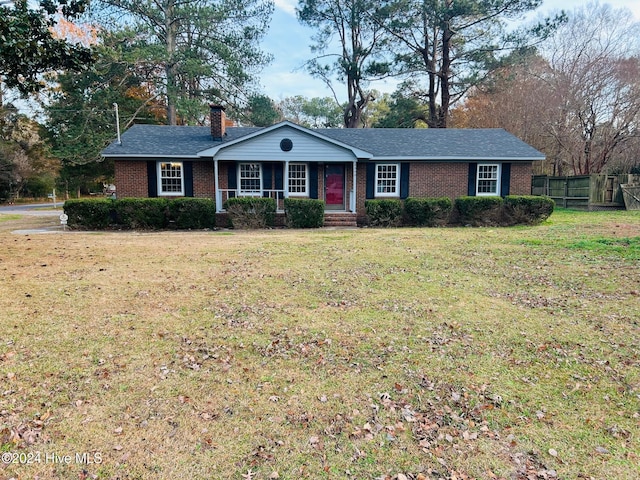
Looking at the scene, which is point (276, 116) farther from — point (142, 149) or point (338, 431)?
point (338, 431)

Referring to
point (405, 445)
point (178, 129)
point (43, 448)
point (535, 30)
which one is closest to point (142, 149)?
point (178, 129)

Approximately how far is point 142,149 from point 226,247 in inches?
333

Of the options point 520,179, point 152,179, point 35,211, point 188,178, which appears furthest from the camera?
point 35,211

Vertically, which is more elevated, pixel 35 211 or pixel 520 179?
pixel 520 179

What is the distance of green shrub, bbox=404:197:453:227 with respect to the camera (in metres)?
15.5

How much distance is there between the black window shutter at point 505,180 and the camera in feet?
56.7

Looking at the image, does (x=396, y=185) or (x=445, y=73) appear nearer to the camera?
(x=396, y=185)

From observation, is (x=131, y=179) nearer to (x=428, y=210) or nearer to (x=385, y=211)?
(x=385, y=211)

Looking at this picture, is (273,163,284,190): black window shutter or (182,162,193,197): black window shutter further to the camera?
(273,163,284,190): black window shutter

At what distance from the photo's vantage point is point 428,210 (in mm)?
15531

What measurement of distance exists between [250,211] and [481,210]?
8736 mm

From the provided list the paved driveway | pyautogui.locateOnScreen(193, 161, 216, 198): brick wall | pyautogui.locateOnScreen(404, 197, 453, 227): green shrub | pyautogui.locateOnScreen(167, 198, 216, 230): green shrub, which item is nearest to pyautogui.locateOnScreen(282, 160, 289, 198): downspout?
pyautogui.locateOnScreen(167, 198, 216, 230): green shrub

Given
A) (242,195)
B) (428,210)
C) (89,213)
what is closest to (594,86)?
(428,210)

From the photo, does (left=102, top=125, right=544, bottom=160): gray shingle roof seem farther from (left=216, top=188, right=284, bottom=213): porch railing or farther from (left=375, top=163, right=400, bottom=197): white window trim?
(left=216, top=188, right=284, bottom=213): porch railing
